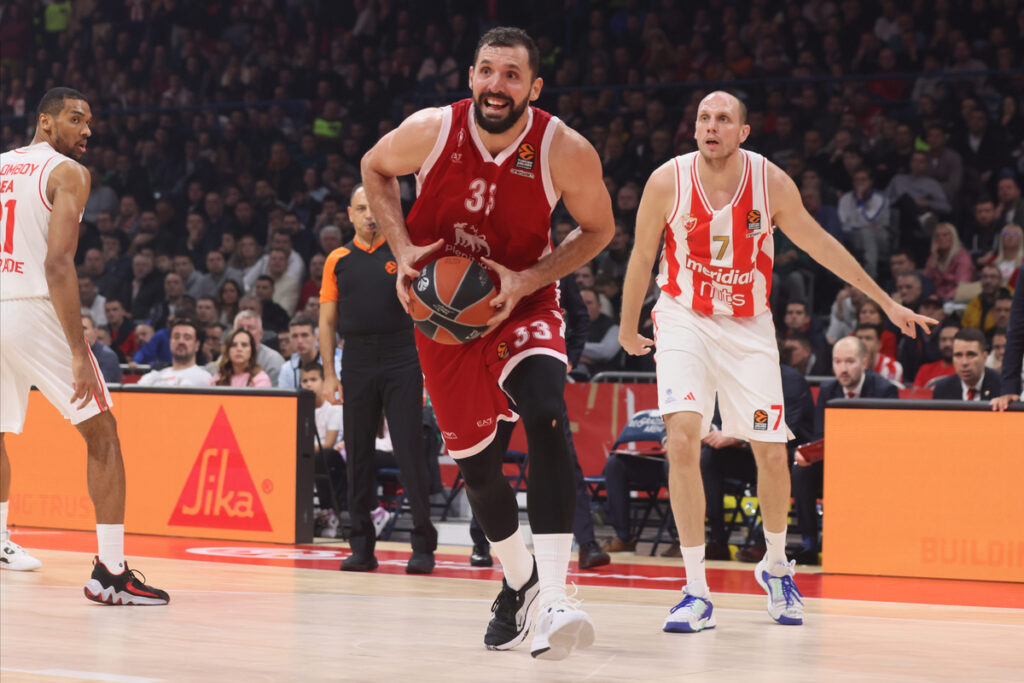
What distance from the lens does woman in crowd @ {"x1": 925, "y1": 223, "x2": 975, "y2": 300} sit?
11.3 metres

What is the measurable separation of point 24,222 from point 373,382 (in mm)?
2179

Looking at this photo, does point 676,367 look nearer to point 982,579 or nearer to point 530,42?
point 530,42

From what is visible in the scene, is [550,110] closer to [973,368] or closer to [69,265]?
[973,368]

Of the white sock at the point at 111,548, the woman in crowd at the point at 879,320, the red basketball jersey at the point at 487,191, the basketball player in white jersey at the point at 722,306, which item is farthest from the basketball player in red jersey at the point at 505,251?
the woman in crowd at the point at 879,320

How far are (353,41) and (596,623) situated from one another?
12960mm

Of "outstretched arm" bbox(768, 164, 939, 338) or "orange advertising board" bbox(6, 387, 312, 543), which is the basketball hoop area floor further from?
"outstretched arm" bbox(768, 164, 939, 338)

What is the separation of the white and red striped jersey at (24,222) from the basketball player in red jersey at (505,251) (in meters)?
2.26

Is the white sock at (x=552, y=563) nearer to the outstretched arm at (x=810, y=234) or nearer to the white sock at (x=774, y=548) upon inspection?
the white sock at (x=774, y=548)

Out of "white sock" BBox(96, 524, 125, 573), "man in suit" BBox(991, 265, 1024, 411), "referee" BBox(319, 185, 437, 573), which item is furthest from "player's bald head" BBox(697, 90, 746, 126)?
"white sock" BBox(96, 524, 125, 573)

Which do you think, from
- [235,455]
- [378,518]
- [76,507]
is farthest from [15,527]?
[378,518]

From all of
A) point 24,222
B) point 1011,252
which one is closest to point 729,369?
point 24,222

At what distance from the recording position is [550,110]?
14953 mm

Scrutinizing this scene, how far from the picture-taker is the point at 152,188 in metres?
17.1

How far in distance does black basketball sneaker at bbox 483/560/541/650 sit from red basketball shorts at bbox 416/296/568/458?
520 mm
